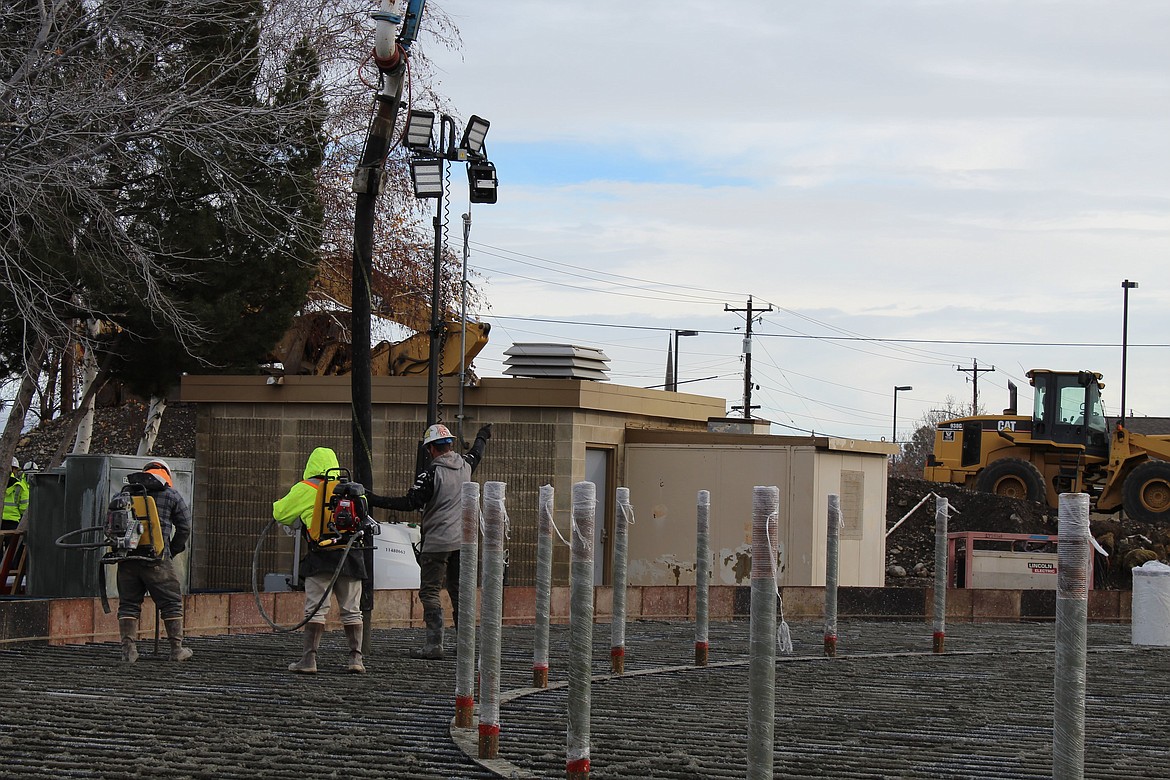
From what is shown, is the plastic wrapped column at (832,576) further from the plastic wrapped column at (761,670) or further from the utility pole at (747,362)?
the utility pole at (747,362)

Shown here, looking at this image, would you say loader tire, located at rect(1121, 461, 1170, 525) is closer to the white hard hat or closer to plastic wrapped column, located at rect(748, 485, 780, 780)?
the white hard hat

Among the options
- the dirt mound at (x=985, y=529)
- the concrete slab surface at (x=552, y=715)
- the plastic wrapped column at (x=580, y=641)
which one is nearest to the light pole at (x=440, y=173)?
the concrete slab surface at (x=552, y=715)

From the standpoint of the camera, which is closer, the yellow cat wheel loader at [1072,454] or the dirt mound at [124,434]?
the yellow cat wheel loader at [1072,454]

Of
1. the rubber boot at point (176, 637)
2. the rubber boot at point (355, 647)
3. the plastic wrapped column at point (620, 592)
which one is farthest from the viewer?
the rubber boot at point (176, 637)

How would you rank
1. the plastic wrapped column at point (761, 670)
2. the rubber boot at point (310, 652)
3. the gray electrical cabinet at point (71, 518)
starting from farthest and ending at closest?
the gray electrical cabinet at point (71, 518) < the rubber boot at point (310, 652) < the plastic wrapped column at point (761, 670)

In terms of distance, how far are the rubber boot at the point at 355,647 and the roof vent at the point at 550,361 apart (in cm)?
970

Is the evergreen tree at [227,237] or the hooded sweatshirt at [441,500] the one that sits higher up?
the evergreen tree at [227,237]

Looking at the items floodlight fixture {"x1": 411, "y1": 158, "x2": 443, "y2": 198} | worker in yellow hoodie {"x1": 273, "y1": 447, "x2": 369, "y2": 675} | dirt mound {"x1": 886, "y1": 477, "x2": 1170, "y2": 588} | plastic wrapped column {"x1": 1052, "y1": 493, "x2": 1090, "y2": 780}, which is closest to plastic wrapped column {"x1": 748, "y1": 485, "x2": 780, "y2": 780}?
plastic wrapped column {"x1": 1052, "y1": 493, "x2": 1090, "y2": 780}

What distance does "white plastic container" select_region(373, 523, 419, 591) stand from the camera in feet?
62.3

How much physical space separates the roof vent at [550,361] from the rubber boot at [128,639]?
966 cm

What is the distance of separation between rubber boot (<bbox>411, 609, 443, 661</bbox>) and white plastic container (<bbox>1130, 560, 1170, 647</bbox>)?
7.90m

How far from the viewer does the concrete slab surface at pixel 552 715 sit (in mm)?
7770

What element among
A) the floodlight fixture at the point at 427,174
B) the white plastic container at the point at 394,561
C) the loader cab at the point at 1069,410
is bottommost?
the white plastic container at the point at 394,561

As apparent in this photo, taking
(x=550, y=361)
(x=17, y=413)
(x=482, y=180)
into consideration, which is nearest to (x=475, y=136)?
(x=482, y=180)
